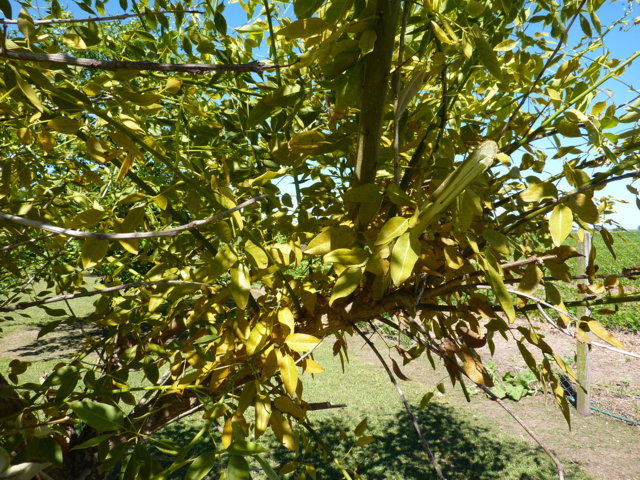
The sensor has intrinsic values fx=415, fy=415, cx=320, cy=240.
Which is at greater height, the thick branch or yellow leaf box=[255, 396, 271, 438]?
the thick branch

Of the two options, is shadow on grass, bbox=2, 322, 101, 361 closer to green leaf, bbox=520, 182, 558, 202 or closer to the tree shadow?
the tree shadow

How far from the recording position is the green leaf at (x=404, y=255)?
41cm

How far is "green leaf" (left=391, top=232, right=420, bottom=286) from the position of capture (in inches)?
16.2

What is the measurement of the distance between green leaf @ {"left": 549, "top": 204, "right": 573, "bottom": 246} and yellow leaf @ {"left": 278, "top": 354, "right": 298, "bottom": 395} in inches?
15.5

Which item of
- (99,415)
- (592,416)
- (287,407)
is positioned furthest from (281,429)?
(592,416)

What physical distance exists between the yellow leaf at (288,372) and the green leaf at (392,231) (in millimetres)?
267

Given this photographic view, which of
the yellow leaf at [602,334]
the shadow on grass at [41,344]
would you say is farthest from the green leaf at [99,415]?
the shadow on grass at [41,344]

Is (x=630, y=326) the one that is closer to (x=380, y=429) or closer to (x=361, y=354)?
(x=361, y=354)

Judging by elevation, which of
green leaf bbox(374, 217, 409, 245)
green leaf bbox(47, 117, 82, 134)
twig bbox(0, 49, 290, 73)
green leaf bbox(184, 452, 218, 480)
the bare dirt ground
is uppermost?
green leaf bbox(47, 117, 82, 134)

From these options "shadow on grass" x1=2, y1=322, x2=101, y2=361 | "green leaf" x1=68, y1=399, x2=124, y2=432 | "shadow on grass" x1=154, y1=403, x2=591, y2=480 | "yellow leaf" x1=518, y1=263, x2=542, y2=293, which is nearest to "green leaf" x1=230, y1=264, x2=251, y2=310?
"green leaf" x1=68, y1=399, x2=124, y2=432

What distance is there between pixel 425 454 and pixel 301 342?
371 cm

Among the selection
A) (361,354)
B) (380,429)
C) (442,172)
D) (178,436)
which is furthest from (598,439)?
(442,172)

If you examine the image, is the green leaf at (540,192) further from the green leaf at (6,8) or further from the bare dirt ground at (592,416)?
the bare dirt ground at (592,416)

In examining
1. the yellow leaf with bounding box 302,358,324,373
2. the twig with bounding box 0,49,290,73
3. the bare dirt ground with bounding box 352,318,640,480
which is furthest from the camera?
the bare dirt ground with bounding box 352,318,640,480
